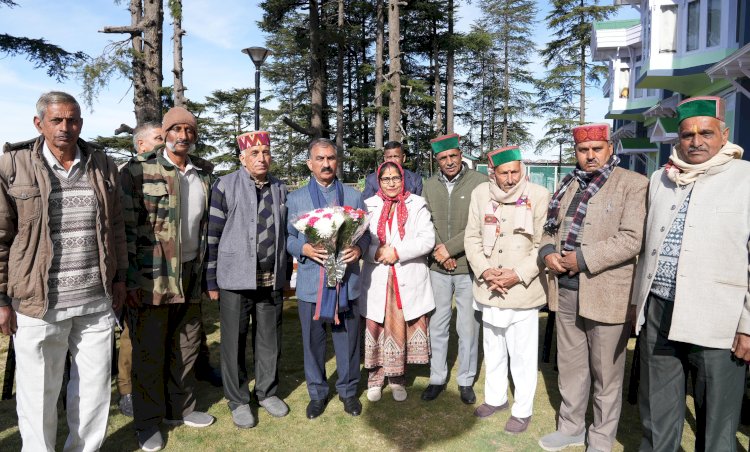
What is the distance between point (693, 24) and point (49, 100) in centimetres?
1705

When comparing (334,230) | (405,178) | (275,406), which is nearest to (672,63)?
(405,178)

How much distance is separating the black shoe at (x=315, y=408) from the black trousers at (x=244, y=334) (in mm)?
377

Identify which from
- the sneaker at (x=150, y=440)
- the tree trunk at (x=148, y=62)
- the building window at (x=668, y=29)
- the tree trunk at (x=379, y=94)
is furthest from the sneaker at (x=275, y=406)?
the building window at (x=668, y=29)

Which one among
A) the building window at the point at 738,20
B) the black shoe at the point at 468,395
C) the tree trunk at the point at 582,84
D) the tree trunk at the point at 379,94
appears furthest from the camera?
the tree trunk at the point at 582,84

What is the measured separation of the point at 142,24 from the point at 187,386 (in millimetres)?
6784

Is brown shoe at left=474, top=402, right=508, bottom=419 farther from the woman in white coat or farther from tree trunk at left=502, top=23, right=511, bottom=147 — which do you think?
tree trunk at left=502, top=23, right=511, bottom=147

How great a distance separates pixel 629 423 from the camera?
4.05 metres

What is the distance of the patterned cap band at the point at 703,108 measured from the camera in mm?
2729

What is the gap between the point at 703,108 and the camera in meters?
2.75

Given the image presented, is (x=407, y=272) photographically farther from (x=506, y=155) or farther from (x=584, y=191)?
(x=584, y=191)

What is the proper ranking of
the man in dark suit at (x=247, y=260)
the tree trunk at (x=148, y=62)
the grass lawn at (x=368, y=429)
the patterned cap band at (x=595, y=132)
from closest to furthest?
the patterned cap band at (x=595, y=132), the grass lawn at (x=368, y=429), the man in dark suit at (x=247, y=260), the tree trunk at (x=148, y=62)

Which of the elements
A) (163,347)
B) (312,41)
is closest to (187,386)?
(163,347)

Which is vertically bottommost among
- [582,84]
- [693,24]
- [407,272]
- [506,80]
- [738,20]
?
[407,272]

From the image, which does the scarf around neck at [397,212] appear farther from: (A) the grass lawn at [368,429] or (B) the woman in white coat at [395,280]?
(A) the grass lawn at [368,429]
